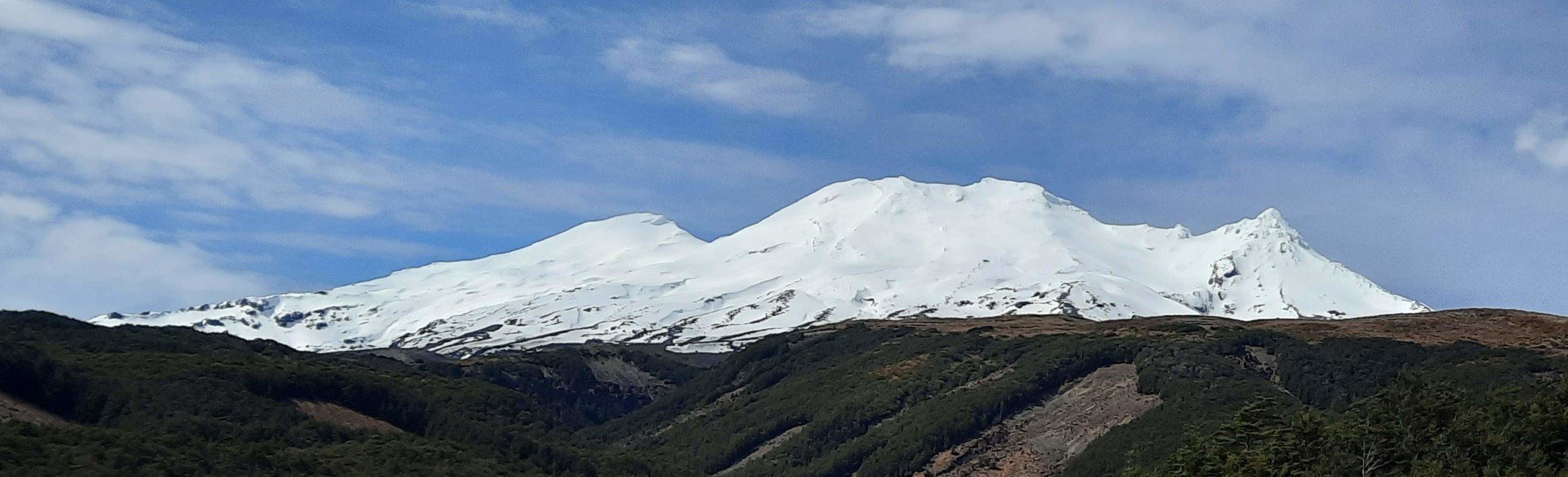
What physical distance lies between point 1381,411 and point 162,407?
65.7m

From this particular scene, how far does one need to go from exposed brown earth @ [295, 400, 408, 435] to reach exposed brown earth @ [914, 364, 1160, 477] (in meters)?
55.5

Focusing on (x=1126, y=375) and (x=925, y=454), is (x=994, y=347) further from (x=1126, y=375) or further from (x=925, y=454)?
(x=925, y=454)

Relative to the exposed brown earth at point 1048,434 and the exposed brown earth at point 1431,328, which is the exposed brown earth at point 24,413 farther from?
the exposed brown earth at point 1431,328

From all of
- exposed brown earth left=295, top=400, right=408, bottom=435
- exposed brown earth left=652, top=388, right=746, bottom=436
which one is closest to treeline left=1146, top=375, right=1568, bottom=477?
exposed brown earth left=295, top=400, right=408, bottom=435

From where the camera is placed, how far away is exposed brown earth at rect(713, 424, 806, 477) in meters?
167

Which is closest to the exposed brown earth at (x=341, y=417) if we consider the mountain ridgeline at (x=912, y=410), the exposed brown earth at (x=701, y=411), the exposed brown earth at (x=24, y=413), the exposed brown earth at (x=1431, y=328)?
the mountain ridgeline at (x=912, y=410)

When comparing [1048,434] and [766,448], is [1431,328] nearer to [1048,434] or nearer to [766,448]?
[1048,434]

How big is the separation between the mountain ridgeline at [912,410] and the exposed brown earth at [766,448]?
383 mm

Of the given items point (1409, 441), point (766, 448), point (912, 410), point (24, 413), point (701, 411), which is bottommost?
point (1409, 441)

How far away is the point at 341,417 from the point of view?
343 ft

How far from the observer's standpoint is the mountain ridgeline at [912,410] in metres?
80.1

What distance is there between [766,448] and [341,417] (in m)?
71.4

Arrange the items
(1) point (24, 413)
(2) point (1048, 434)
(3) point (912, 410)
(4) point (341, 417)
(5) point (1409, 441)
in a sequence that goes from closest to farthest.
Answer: (5) point (1409, 441), (1) point (24, 413), (4) point (341, 417), (2) point (1048, 434), (3) point (912, 410)

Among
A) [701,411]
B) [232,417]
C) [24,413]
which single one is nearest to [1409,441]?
[232,417]
